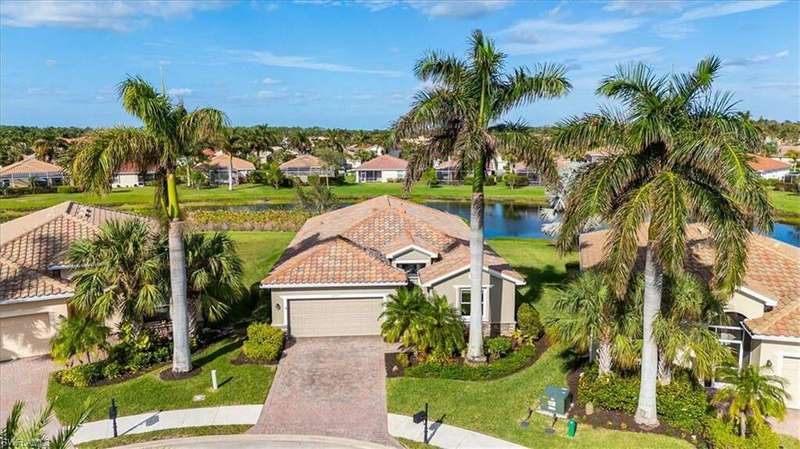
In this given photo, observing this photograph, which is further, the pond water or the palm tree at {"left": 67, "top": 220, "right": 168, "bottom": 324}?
the pond water

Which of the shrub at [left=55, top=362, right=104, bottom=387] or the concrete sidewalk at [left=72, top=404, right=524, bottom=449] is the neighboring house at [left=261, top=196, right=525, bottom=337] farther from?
the shrub at [left=55, top=362, right=104, bottom=387]

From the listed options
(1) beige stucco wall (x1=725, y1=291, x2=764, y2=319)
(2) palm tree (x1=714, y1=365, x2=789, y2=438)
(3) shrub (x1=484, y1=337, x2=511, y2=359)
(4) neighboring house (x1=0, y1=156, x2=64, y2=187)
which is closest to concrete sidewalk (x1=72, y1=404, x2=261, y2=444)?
(3) shrub (x1=484, y1=337, x2=511, y2=359)

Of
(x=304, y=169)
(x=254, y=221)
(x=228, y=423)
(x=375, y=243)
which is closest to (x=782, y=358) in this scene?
(x=375, y=243)

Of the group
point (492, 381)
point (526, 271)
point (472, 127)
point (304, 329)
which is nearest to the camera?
point (472, 127)

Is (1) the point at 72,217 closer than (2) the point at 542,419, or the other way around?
(2) the point at 542,419

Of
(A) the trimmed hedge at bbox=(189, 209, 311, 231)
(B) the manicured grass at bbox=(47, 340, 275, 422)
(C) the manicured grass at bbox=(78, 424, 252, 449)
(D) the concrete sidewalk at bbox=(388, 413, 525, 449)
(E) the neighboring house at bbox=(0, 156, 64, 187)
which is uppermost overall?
(E) the neighboring house at bbox=(0, 156, 64, 187)

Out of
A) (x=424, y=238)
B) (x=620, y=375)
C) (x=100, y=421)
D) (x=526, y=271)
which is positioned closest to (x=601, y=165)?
(x=620, y=375)

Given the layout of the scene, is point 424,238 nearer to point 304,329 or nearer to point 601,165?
point 304,329

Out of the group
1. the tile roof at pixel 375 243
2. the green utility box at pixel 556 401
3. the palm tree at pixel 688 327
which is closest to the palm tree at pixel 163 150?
the tile roof at pixel 375 243
